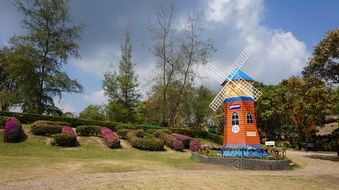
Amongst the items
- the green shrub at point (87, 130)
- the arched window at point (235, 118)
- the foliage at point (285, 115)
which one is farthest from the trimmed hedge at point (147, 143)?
the foliage at point (285, 115)

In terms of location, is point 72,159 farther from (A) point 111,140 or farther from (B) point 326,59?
(B) point 326,59

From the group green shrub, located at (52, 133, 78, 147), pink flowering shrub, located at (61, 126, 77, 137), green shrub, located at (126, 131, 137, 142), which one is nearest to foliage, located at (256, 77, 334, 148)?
green shrub, located at (126, 131, 137, 142)

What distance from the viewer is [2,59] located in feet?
163

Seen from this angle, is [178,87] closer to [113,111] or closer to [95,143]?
[113,111]

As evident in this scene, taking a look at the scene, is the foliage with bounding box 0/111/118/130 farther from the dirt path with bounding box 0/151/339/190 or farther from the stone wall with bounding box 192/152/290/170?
the dirt path with bounding box 0/151/339/190

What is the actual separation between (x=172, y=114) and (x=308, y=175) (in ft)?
84.8

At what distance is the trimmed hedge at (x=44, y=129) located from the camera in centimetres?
2667

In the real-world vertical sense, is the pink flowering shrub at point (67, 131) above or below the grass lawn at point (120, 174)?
above

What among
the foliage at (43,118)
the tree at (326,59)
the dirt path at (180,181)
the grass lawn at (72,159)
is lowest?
the dirt path at (180,181)

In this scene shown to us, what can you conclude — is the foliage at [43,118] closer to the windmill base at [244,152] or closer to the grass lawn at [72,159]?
the grass lawn at [72,159]

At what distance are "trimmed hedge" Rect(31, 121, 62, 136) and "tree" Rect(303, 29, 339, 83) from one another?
791 inches

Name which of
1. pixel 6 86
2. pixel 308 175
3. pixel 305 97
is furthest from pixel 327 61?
pixel 6 86

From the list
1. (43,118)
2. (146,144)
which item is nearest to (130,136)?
(146,144)

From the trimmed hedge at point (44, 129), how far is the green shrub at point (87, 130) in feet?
5.09
